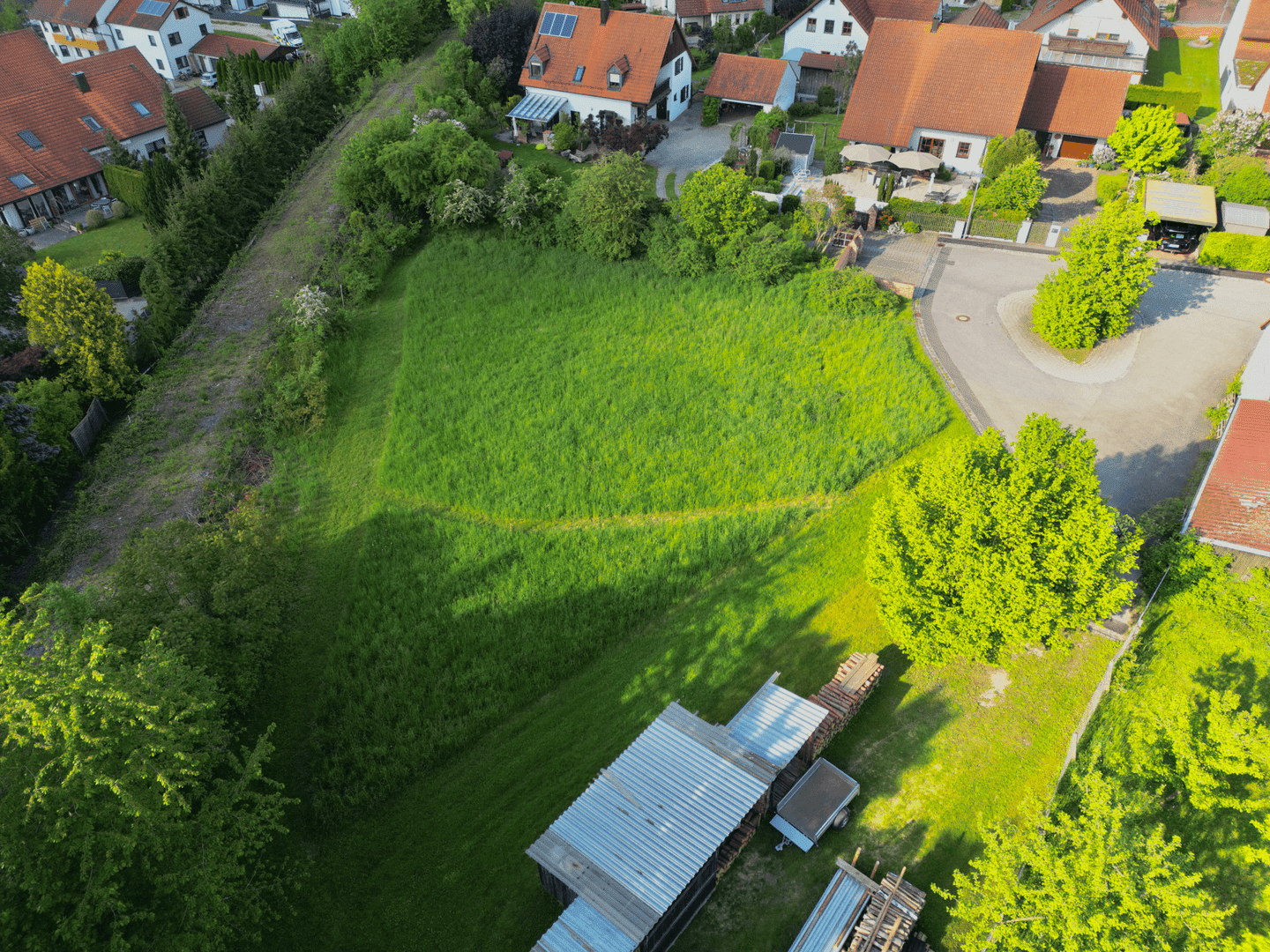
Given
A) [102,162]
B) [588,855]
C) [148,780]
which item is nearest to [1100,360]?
[588,855]

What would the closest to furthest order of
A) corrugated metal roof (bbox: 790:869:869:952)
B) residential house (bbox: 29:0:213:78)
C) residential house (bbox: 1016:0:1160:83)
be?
1. corrugated metal roof (bbox: 790:869:869:952)
2. residential house (bbox: 1016:0:1160:83)
3. residential house (bbox: 29:0:213:78)

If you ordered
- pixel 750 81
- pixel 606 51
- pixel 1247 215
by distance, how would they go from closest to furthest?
pixel 1247 215 → pixel 606 51 → pixel 750 81

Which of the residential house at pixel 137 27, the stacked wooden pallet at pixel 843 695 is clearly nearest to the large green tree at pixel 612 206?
the stacked wooden pallet at pixel 843 695

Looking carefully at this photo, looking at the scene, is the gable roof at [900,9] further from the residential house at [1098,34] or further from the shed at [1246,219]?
the shed at [1246,219]

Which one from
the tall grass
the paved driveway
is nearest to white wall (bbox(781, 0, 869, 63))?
the paved driveway

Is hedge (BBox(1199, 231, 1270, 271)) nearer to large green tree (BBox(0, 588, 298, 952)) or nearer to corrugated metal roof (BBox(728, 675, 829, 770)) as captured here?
corrugated metal roof (BBox(728, 675, 829, 770))

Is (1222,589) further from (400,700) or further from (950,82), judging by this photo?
(950,82)

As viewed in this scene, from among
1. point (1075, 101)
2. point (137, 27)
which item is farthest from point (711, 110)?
point (137, 27)

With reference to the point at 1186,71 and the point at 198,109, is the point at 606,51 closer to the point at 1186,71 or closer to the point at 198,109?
the point at 198,109
